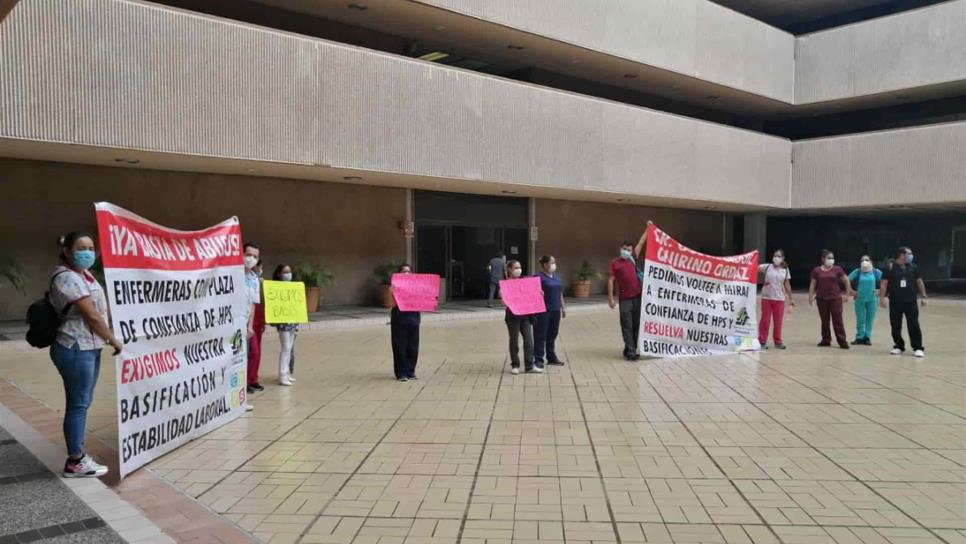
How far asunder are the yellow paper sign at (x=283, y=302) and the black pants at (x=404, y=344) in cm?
128

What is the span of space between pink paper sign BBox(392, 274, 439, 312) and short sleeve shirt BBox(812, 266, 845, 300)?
8.09 meters

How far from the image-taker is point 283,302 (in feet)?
29.6

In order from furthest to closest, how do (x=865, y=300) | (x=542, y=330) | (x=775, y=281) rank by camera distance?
(x=865, y=300) < (x=775, y=281) < (x=542, y=330)

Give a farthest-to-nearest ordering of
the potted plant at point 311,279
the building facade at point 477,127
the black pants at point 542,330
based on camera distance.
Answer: the potted plant at point 311,279, the building facade at point 477,127, the black pants at point 542,330

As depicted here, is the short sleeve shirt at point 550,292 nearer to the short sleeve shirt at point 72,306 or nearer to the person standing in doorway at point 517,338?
the person standing in doorway at point 517,338

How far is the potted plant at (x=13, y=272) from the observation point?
13492mm

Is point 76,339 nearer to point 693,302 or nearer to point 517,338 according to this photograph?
point 517,338

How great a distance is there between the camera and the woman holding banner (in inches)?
204

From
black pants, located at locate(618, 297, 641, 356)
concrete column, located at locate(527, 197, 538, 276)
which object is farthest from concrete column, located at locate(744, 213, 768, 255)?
black pants, located at locate(618, 297, 641, 356)

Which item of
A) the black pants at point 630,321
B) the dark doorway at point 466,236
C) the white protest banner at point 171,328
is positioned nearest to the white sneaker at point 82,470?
the white protest banner at point 171,328

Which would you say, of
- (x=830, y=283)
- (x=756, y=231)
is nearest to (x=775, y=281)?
(x=830, y=283)

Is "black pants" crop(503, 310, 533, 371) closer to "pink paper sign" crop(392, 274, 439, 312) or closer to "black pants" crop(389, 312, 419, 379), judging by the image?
"pink paper sign" crop(392, 274, 439, 312)

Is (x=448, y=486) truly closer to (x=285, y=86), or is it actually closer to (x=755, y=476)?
(x=755, y=476)

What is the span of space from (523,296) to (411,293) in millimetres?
1850
